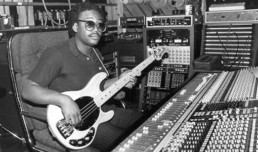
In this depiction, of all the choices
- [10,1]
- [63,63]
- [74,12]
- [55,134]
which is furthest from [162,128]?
[10,1]

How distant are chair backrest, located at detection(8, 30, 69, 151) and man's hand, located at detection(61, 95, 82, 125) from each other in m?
0.21

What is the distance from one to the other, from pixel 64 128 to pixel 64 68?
14.4 inches

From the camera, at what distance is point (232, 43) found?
2.52 meters

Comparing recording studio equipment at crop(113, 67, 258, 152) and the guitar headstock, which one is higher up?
the guitar headstock

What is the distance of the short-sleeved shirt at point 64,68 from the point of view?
1517 millimetres

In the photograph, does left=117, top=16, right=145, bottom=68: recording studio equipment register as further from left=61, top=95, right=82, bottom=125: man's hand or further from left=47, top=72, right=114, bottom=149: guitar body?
left=61, top=95, right=82, bottom=125: man's hand

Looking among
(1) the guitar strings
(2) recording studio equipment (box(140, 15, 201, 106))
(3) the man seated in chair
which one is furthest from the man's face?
(2) recording studio equipment (box(140, 15, 201, 106))

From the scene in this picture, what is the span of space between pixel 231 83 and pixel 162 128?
27.6 inches

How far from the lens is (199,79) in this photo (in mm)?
1793

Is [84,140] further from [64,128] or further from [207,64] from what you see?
[207,64]

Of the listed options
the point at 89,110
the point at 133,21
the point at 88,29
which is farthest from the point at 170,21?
the point at 89,110

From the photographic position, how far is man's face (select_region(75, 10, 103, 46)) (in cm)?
172

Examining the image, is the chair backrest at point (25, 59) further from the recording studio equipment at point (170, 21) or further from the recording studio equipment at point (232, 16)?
the recording studio equipment at point (232, 16)

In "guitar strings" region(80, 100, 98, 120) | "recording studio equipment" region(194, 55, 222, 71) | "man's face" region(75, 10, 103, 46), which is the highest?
"man's face" region(75, 10, 103, 46)
